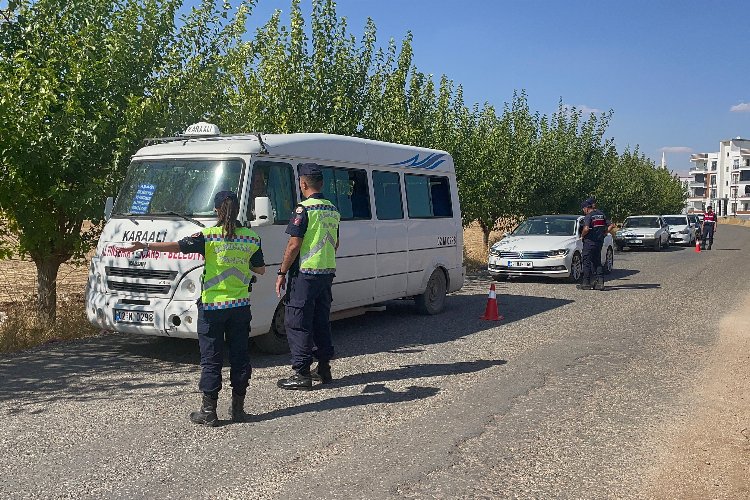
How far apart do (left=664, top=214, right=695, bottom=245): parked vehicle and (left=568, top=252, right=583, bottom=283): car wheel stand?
68.3ft

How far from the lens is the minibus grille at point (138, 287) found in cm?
764

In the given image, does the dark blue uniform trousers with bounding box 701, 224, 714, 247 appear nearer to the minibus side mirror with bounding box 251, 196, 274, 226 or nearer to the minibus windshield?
the minibus windshield

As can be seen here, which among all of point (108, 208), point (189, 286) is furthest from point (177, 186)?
point (189, 286)

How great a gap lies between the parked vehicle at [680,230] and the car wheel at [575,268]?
20.8 metres

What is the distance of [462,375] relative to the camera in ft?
25.2

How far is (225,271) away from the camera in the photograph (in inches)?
232

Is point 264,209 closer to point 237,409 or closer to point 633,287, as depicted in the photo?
point 237,409

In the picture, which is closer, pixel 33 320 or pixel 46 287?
pixel 33 320

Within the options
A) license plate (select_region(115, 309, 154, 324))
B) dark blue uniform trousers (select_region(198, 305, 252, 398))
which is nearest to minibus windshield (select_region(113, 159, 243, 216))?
license plate (select_region(115, 309, 154, 324))

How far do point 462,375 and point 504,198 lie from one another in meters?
19.2

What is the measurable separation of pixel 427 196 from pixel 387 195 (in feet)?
4.34

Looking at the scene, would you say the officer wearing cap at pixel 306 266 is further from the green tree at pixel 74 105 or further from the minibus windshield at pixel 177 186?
the green tree at pixel 74 105

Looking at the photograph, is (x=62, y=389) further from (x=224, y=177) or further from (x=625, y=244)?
(x=625, y=244)

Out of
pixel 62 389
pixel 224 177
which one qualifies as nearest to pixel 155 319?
pixel 62 389
